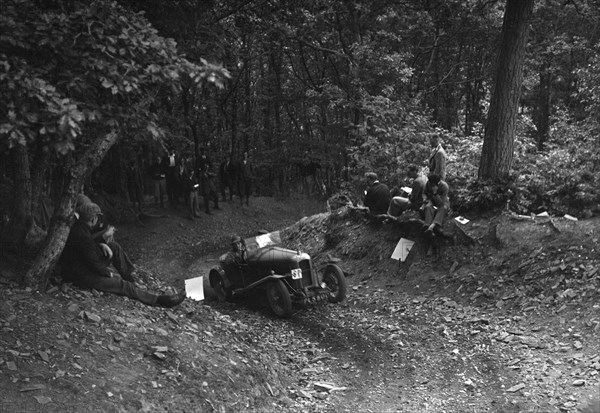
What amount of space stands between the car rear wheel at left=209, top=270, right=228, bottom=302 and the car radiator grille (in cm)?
222

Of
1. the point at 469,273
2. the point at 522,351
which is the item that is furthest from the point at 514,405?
the point at 469,273

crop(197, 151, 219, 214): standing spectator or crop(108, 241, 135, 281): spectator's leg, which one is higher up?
crop(197, 151, 219, 214): standing spectator

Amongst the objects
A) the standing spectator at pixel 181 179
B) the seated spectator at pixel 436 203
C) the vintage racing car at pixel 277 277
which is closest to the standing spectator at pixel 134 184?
the standing spectator at pixel 181 179

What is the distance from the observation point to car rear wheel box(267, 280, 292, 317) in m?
10.6

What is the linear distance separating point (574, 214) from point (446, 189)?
8.55 ft

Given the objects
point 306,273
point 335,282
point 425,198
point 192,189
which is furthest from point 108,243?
point 192,189

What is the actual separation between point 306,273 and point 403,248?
305cm

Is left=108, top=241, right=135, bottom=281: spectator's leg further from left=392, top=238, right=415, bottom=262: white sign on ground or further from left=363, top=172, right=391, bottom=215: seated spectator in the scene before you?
left=363, top=172, right=391, bottom=215: seated spectator

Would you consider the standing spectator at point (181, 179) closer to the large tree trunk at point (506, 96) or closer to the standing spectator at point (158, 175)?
the standing spectator at point (158, 175)

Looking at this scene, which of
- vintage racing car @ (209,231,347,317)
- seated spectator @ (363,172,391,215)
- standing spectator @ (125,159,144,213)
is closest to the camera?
vintage racing car @ (209,231,347,317)

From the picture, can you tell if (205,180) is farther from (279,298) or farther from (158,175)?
(279,298)

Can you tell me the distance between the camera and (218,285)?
493 inches

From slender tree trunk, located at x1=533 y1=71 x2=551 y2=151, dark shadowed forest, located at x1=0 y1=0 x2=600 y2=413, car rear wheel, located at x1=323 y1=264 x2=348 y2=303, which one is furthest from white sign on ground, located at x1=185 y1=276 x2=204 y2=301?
slender tree trunk, located at x1=533 y1=71 x2=551 y2=151

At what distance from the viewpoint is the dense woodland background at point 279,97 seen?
5250 millimetres
